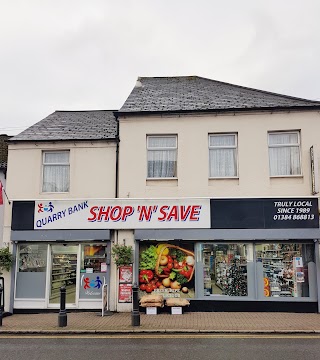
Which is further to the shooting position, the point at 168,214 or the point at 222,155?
the point at 222,155

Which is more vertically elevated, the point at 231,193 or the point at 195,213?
the point at 231,193

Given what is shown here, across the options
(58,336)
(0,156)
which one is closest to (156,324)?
(58,336)

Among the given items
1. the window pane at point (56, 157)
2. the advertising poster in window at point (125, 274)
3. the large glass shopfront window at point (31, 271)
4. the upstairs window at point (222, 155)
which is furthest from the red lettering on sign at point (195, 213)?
the large glass shopfront window at point (31, 271)

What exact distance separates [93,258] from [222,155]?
5.75 metres

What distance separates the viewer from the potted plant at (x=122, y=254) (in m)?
13.0

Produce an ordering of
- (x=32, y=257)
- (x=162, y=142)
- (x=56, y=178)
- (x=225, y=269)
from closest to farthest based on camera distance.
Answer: (x=225, y=269)
(x=32, y=257)
(x=162, y=142)
(x=56, y=178)

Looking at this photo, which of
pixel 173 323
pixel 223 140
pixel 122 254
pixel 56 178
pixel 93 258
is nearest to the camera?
pixel 173 323

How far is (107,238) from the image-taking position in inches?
530

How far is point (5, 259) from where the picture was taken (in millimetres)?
13453

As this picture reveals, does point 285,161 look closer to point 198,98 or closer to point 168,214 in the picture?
point 198,98

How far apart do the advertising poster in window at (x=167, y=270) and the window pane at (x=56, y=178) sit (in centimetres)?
382

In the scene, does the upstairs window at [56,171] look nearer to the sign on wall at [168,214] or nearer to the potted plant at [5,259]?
the sign on wall at [168,214]

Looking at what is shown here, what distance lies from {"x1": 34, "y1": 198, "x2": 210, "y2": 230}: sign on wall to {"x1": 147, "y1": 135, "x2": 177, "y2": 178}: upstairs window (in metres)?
1.10

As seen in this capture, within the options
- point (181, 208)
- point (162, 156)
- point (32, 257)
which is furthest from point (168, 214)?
point (32, 257)
